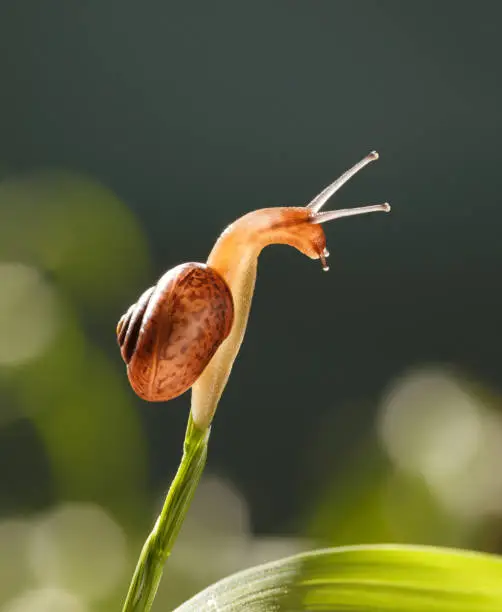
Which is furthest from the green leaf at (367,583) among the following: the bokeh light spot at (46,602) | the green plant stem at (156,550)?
the bokeh light spot at (46,602)

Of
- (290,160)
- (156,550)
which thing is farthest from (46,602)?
(290,160)

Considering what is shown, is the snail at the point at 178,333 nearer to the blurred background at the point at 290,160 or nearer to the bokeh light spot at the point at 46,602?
the bokeh light spot at the point at 46,602

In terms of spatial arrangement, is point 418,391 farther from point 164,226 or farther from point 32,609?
point 164,226

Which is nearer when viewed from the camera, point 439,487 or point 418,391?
point 439,487

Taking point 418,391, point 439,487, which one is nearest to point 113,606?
point 439,487

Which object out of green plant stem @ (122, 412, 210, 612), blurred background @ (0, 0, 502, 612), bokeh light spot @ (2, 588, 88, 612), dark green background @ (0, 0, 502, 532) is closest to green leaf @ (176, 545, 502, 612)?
green plant stem @ (122, 412, 210, 612)

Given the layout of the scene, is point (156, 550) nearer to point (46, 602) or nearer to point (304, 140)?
point (46, 602)
